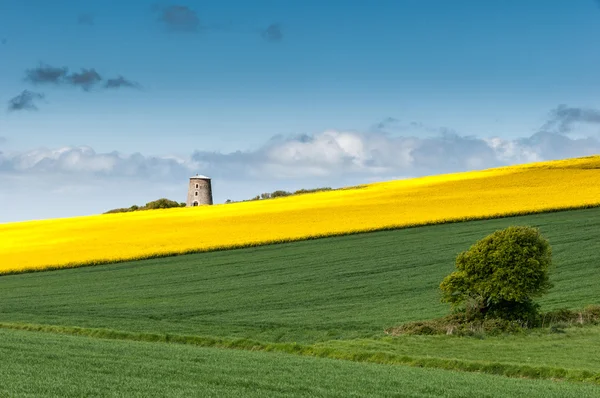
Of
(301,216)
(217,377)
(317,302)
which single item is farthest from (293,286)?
(301,216)

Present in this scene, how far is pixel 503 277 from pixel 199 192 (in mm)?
73478

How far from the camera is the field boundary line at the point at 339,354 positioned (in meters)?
20.7

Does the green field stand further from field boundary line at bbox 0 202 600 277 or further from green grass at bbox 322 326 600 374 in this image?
field boundary line at bbox 0 202 600 277

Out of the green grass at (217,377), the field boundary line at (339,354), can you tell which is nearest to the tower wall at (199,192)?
the field boundary line at (339,354)

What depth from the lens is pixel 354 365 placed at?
2122cm

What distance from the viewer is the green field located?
21.6m

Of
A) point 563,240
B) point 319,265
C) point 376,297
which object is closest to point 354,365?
point 376,297

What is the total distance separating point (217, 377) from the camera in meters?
17.2

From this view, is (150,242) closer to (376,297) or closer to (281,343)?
(376,297)

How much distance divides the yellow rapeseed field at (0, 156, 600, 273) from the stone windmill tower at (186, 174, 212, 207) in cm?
1989

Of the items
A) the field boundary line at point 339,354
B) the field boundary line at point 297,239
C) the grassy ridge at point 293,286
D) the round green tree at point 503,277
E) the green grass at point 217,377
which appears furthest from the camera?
the field boundary line at point 297,239

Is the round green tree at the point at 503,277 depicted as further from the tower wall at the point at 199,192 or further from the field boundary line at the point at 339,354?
the tower wall at the point at 199,192

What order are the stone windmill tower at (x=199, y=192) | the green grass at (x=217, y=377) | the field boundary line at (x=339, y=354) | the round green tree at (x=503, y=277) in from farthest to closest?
the stone windmill tower at (x=199, y=192) → the round green tree at (x=503, y=277) → the field boundary line at (x=339, y=354) → the green grass at (x=217, y=377)

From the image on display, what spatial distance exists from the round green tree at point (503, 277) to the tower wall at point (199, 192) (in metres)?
71.6
